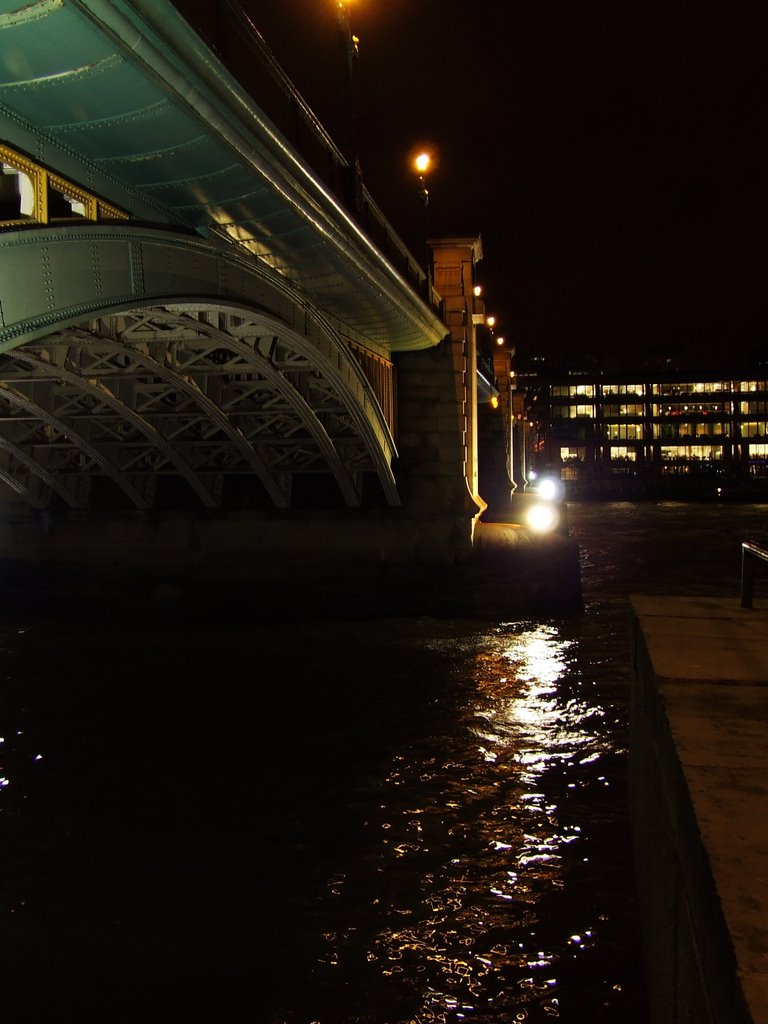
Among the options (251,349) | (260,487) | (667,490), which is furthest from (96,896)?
(667,490)

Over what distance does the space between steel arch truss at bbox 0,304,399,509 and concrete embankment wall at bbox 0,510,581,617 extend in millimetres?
787

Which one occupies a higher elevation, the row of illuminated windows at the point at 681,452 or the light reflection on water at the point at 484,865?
the row of illuminated windows at the point at 681,452

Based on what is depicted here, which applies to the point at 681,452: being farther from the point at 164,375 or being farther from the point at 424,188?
the point at 164,375

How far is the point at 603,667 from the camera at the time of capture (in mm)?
15977

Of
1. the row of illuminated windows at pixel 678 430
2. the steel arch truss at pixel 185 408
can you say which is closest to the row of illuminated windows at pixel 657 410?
the row of illuminated windows at pixel 678 430

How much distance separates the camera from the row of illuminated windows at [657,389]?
111m

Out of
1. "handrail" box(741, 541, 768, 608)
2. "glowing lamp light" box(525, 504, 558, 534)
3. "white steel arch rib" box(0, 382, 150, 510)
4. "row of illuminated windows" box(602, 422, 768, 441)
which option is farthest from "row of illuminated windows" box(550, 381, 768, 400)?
"handrail" box(741, 541, 768, 608)

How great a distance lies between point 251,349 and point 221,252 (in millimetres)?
4792

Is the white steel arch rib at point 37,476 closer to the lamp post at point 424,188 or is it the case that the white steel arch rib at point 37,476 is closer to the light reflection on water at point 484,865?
the lamp post at point 424,188

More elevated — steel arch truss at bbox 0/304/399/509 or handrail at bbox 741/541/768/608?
steel arch truss at bbox 0/304/399/509

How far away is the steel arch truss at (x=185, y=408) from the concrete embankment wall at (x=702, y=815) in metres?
7.07

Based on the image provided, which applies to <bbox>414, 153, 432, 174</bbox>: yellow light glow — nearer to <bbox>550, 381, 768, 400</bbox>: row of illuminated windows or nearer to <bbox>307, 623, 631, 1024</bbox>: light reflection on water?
<bbox>307, 623, 631, 1024</bbox>: light reflection on water

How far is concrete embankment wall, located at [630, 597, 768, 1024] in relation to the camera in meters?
2.86

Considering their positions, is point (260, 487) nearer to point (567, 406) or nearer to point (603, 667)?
point (603, 667)
